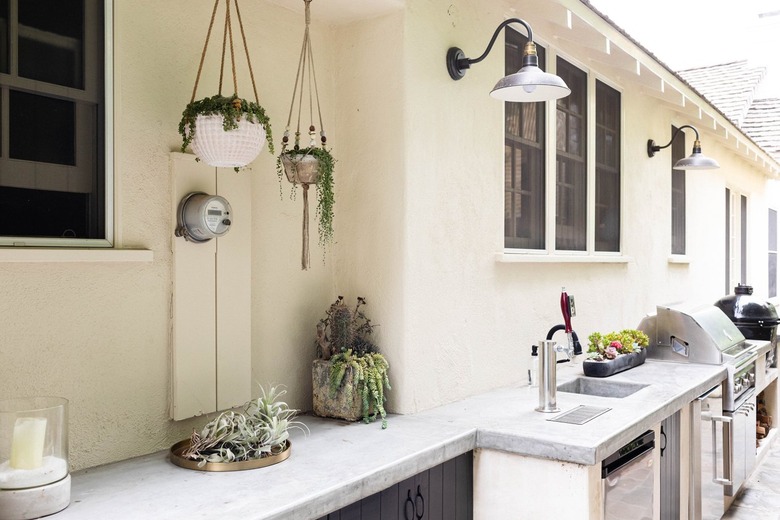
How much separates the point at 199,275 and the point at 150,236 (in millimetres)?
238

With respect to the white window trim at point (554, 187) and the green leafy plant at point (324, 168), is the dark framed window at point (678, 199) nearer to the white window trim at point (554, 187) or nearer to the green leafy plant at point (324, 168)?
the white window trim at point (554, 187)

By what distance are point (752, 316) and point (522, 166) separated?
328 centimetres

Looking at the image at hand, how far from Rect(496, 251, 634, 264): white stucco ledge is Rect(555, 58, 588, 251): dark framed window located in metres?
0.11

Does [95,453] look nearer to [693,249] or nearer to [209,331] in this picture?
[209,331]

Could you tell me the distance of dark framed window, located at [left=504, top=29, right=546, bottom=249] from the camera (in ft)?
12.7

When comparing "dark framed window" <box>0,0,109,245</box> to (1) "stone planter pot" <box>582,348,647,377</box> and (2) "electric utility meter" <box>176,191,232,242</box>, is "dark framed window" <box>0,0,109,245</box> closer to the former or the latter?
(2) "electric utility meter" <box>176,191,232,242</box>

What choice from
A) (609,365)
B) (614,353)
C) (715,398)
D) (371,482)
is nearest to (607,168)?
(614,353)

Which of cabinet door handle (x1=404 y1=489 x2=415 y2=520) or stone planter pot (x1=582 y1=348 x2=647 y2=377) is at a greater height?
stone planter pot (x1=582 y1=348 x2=647 y2=377)

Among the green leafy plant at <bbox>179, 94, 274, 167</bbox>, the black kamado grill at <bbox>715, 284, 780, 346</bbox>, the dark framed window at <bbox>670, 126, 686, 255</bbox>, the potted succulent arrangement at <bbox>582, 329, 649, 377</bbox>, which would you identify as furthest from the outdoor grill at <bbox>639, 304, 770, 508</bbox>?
the green leafy plant at <bbox>179, 94, 274, 167</bbox>

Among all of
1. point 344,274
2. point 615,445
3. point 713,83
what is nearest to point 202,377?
point 344,274

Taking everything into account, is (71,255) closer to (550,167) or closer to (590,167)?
(550,167)

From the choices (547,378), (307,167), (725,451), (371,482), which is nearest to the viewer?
(371,482)

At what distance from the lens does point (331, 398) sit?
9.46ft

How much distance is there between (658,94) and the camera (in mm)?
5590
